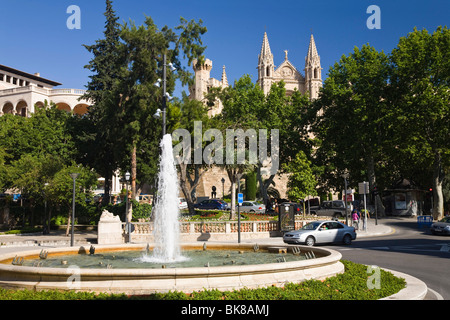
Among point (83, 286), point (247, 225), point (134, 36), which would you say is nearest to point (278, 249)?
point (83, 286)

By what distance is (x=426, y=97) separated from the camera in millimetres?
35125

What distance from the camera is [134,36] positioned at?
92.7ft

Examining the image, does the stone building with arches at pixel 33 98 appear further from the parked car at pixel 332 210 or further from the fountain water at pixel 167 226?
the fountain water at pixel 167 226

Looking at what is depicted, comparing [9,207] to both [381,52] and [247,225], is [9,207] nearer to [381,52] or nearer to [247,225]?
[247,225]

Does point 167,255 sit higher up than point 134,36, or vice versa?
point 134,36

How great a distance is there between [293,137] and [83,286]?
42478mm

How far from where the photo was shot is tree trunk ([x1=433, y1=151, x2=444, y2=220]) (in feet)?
119

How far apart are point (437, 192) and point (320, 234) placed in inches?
899

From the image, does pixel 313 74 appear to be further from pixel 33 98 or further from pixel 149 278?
pixel 149 278

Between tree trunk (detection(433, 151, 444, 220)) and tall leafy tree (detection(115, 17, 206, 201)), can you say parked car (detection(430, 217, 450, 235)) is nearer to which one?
tree trunk (detection(433, 151, 444, 220))

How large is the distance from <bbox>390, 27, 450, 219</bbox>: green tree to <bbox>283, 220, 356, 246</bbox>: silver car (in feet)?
67.3

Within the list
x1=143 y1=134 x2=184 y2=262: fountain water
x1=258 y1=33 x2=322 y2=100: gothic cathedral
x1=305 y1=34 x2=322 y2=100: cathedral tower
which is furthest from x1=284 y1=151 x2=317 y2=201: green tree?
x1=305 y1=34 x2=322 y2=100: cathedral tower

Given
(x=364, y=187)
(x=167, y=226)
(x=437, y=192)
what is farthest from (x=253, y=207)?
(x=167, y=226)
